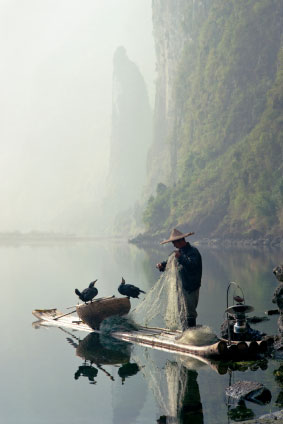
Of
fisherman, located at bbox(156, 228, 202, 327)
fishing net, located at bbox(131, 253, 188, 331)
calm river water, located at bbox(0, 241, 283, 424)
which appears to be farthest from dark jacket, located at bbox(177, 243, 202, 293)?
calm river water, located at bbox(0, 241, 283, 424)

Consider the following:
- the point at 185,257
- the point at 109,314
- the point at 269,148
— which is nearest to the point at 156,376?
the point at 185,257

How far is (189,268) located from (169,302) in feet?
4.61

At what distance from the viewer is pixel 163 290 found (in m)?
17.5

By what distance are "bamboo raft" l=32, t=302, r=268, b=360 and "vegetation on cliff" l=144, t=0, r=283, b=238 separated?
61.6m

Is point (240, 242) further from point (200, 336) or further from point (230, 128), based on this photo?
point (200, 336)

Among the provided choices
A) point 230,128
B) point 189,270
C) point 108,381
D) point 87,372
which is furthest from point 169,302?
point 230,128

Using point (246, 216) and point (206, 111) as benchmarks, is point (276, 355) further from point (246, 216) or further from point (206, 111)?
point (206, 111)

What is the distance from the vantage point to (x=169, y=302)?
16891 millimetres

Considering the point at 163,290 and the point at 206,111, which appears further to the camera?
the point at 206,111

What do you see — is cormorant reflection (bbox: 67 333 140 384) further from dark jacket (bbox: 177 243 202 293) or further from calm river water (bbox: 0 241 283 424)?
dark jacket (bbox: 177 243 202 293)

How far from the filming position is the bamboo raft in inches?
541

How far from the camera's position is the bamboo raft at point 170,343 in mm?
13750

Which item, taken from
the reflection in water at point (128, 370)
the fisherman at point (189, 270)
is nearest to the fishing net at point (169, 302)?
the fisherman at point (189, 270)

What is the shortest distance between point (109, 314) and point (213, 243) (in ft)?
220
